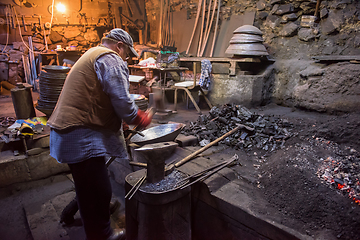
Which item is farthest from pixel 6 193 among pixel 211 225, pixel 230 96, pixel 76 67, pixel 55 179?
pixel 230 96

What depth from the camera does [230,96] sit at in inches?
249

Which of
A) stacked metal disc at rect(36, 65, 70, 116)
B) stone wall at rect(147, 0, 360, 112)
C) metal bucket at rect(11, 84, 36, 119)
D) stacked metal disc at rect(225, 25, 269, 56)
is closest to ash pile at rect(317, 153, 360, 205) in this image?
stone wall at rect(147, 0, 360, 112)

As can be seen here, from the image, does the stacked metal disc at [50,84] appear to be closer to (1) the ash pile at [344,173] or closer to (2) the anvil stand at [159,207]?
(2) the anvil stand at [159,207]

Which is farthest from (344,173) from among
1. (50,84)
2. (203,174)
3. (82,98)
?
(50,84)

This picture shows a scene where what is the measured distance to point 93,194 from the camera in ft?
6.91

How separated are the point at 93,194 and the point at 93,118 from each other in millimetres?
717

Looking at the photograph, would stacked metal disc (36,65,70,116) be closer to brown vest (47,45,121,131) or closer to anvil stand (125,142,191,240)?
brown vest (47,45,121,131)

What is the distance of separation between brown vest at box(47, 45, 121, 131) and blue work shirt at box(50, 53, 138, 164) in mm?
61

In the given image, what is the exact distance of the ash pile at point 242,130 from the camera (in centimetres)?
373

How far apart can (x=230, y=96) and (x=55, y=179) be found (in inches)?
182

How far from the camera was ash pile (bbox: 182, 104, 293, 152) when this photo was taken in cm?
373

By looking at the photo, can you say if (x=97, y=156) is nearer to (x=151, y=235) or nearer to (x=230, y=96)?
(x=151, y=235)

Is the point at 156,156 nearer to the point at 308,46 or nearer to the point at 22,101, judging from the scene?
the point at 22,101

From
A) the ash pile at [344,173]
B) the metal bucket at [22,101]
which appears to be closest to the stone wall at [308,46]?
the ash pile at [344,173]
